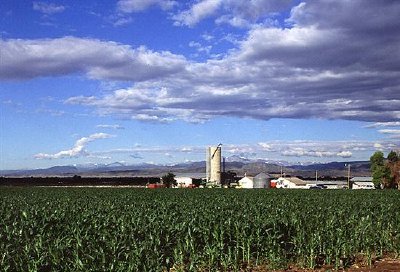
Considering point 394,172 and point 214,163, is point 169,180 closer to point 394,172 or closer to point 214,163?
point 214,163

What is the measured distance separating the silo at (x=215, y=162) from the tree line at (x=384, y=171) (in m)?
35.4

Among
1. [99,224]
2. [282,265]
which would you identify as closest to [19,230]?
[99,224]

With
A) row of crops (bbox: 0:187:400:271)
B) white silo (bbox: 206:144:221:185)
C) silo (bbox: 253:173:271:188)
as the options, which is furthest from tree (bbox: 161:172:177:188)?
row of crops (bbox: 0:187:400:271)

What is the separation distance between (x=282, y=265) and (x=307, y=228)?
422 cm

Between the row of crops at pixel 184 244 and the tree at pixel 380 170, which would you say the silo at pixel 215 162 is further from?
the row of crops at pixel 184 244

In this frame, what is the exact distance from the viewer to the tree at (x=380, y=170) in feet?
370

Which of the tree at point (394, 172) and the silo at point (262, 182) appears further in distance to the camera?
the tree at point (394, 172)

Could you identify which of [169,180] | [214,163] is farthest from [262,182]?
[214,163]

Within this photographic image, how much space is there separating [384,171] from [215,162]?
3895 centimetres

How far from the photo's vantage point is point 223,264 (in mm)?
14820

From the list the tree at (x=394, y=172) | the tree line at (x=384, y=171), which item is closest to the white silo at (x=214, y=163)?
the tree line at (x=384, y=171)

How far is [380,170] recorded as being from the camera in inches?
4473

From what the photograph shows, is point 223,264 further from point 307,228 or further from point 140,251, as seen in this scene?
point 307,228

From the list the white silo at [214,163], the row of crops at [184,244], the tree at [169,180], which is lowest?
the row of crops at [184,244]
